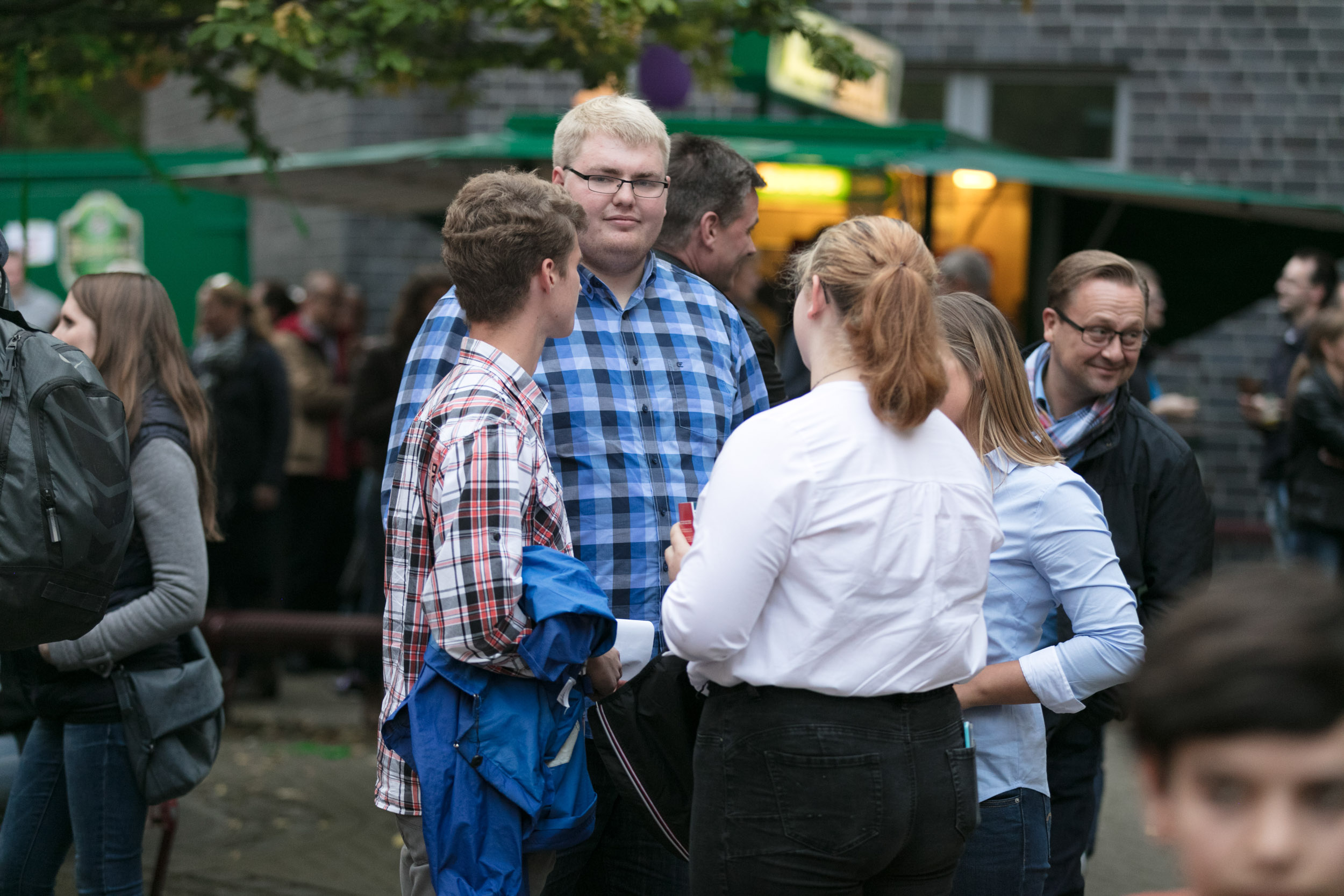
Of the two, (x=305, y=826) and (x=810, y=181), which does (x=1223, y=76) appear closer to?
(x=810, y=181)

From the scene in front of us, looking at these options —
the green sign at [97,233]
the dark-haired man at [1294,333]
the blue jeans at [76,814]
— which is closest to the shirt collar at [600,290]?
the blue jeans at [76,814]

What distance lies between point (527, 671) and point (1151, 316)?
12.2 ft

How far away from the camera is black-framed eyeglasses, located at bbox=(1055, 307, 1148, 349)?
3.40 m

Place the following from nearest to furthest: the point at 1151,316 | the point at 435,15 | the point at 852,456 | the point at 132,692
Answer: the point at 852,456, the point at 132,692, the point at 435,15, the point at 1151,316

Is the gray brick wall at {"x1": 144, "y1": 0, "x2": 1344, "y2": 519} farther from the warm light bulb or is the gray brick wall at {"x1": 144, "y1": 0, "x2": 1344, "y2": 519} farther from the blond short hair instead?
the blond short hair

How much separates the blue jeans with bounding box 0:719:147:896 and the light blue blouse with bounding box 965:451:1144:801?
79.4 inches

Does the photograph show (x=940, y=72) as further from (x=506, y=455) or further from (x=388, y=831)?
(x=506, y=455)

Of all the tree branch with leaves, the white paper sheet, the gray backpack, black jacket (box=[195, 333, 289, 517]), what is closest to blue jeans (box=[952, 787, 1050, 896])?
the white paper sheet

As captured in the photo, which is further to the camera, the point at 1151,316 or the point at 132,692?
the point at 1151,316

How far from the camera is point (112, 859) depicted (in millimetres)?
3324

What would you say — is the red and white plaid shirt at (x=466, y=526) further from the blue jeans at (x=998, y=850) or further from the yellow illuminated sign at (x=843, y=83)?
the yellow illuminated sign at (x=843, y=83)

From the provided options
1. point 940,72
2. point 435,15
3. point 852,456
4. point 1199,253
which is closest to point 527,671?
point 852,456

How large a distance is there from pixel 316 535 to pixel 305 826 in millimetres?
3116

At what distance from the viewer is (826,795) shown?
2.13 meters
